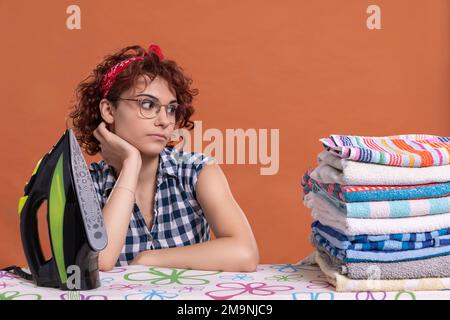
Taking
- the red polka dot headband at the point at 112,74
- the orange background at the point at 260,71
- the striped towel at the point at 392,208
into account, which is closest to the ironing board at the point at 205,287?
the striped towel at the point at 392,208

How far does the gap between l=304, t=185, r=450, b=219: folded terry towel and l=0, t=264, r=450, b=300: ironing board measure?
13cm

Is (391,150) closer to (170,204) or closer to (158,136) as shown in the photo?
(158,136)

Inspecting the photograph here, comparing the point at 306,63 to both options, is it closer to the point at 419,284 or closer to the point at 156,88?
the point at 156,88

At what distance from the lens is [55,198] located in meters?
0.96

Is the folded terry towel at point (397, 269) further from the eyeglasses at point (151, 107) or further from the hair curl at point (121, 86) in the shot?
the hair curl at point (121, 86)

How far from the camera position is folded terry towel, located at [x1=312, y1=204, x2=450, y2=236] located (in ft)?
3.20

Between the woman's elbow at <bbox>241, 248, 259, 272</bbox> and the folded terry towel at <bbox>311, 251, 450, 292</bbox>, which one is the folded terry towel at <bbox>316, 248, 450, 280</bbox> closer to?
the folded terry towel at <bbox>311, 251, 450, 292</bbox>

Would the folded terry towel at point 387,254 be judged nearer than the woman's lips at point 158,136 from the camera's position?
Yes

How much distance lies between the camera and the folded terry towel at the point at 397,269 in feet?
3.19

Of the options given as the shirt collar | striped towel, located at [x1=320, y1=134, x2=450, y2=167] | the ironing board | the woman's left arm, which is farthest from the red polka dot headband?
striped towel, located at [x1=320, y1=134, x2=450, y2=167]

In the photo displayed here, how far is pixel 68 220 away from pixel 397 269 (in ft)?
1.77

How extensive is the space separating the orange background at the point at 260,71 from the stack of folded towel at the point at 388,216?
149 centimetres
